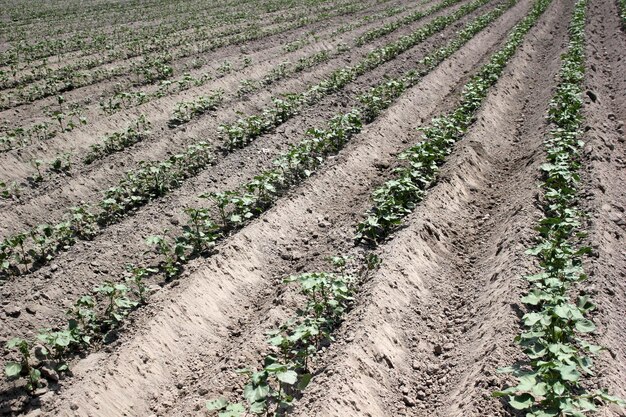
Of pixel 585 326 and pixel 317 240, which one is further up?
pixel 585 326

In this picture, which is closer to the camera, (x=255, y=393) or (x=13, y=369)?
(x=255, y=393)

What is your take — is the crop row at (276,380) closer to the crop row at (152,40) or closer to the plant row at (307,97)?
the plant row at (307,97)

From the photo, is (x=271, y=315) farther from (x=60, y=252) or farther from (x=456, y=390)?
(x=60, y=252)

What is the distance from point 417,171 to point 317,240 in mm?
2032

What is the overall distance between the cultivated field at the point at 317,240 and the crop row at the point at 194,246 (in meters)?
0.04

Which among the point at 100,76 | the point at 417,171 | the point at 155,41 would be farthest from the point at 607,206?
the point at 155,41

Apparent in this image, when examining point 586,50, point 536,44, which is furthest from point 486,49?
point 586,50

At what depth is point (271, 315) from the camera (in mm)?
6078

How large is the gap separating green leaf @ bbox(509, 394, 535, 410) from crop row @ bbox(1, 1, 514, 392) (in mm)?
1650

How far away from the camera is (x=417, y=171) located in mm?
8719

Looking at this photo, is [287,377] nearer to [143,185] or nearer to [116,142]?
[143,185]

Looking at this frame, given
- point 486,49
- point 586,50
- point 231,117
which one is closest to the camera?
point 231,117

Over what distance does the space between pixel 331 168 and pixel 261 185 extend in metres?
1.67

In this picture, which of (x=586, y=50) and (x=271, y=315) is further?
(x=586, y=50)
